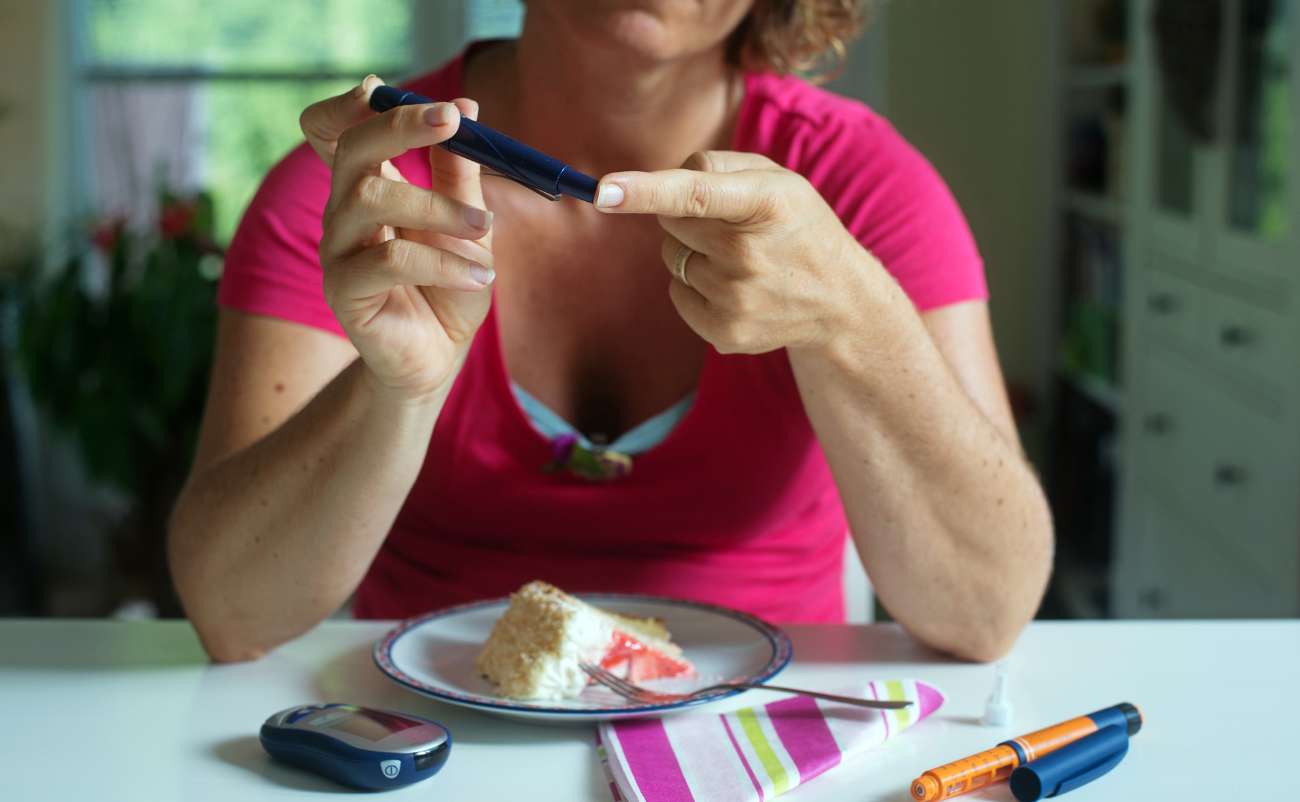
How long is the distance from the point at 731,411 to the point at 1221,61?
5.16 feet

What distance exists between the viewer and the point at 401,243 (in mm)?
774

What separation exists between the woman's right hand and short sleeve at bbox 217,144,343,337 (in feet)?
0.64

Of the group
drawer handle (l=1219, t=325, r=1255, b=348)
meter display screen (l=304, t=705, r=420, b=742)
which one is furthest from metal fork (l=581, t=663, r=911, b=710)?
drawer handle (l=1219, t=325, r=1255, b=348)

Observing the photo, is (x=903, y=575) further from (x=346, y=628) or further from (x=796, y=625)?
(x=346, y=628)

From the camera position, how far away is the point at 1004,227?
3619 millimetres

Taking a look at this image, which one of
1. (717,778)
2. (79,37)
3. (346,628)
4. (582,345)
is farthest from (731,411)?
(79,37)

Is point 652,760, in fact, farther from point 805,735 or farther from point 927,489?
point 927,489

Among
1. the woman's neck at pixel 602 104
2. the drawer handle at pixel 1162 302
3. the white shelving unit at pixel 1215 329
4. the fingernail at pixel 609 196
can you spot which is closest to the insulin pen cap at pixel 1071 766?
the fingernail at pixel 609 196

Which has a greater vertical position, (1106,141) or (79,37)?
(79,37)

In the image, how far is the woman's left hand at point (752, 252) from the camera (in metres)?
0.72

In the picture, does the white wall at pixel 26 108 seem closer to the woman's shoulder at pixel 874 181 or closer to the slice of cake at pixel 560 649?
the woman's shoulder at pixel 874 181

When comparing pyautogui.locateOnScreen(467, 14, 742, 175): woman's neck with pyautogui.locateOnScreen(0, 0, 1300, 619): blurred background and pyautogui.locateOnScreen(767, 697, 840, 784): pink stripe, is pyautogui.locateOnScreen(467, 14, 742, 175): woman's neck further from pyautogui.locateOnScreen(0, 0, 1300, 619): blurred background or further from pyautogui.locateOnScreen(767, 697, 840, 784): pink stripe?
pyautogui.locateOnScreen(0, 0, 1300, 619): blurred background

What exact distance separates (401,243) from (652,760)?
30 cm

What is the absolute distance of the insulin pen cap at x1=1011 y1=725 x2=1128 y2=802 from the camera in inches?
27.9
